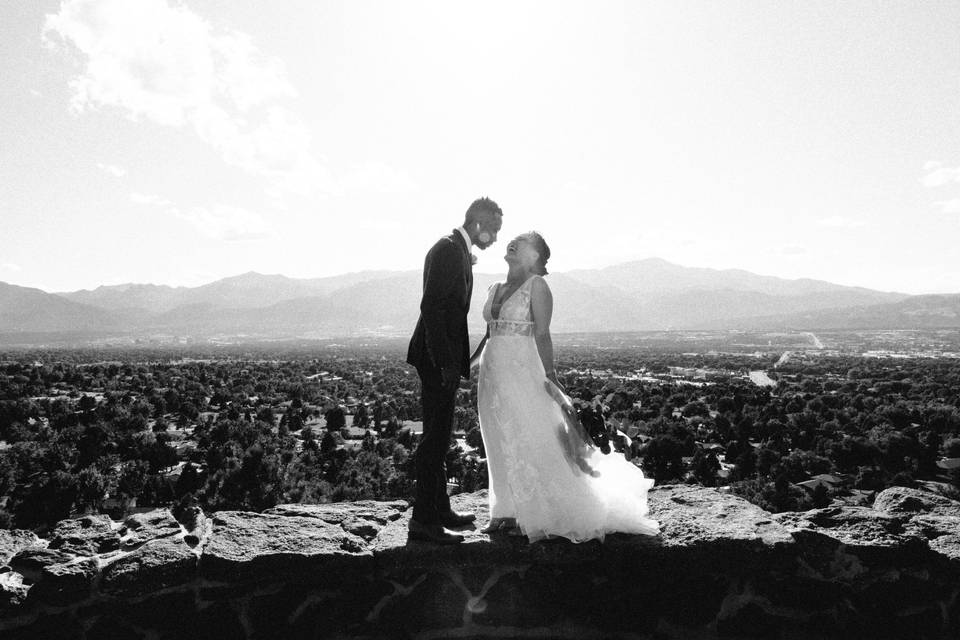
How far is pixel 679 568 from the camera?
340 centimetres

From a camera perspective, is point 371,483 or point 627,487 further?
point 371,483

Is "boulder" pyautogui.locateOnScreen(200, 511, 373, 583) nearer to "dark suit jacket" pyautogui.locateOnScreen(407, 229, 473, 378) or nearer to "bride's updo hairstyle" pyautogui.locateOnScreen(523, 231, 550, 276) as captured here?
"dark suit jacket" pyautogui.locateOnScreen(407, 229, 473, 378)

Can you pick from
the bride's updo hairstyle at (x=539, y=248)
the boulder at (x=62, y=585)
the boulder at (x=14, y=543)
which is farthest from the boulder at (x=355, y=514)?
the bride's updo hairstyle at (x=539, y=248)

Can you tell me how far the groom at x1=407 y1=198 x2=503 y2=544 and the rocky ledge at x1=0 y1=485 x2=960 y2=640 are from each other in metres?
0.34

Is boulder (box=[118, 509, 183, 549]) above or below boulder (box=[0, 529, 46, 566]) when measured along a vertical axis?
above

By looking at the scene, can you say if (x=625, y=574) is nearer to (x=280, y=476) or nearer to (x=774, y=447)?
(x=280, y=476)

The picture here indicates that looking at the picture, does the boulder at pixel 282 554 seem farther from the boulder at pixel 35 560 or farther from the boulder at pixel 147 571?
the boulder at pixel 35 560

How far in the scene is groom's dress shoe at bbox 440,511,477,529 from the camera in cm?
389

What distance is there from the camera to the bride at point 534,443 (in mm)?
3574

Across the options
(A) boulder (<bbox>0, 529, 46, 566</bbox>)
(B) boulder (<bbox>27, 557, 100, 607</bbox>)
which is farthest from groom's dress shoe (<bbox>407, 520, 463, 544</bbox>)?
(A) boulder (<bbox>0, 529, 46, 566</bbox>)

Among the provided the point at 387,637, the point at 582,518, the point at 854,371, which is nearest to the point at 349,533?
the point at 387,637

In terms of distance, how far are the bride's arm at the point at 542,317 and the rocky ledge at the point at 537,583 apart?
1122 mm

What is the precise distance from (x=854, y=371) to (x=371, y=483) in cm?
4765

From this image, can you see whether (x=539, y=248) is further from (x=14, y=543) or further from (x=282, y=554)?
(x=14, y=543)
